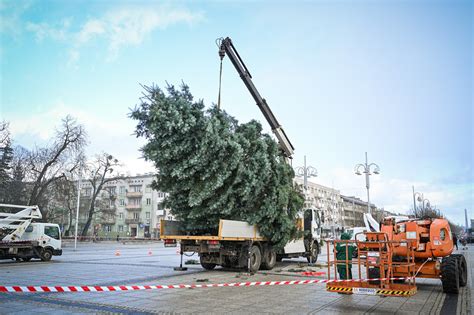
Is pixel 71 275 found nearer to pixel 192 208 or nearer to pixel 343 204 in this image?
pixel 192 208

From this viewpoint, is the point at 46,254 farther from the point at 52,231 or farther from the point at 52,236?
the point at 52,231

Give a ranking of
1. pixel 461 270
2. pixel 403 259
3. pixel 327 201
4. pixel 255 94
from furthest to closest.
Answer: pixel 327 201 → pixel 255 94 → pixel 403 259 → pixel 461 270

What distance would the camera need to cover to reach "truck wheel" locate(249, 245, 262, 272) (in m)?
15.3

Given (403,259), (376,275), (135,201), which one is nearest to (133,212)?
(135,201)

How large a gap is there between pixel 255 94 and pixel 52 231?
14.1 metres

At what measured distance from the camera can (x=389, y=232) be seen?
37.1 ft

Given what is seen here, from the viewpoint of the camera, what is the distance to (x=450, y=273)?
399 inches

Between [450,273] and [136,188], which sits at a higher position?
[136,188]

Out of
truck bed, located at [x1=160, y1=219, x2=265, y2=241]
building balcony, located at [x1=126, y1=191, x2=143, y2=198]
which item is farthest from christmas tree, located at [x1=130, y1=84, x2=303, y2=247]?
building balcony, located at [x1=126, y1=191, x2=143, y2=198]

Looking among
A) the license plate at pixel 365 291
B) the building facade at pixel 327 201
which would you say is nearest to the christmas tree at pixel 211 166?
the license plate at pixel 365 291

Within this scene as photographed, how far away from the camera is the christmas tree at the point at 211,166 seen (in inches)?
551

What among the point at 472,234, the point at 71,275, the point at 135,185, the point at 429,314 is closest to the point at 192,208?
the point at 71,275

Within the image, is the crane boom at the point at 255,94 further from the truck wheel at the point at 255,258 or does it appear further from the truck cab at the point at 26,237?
the truck cab at the point at 26,237

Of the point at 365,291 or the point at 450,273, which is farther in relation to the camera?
the point at 450,273
